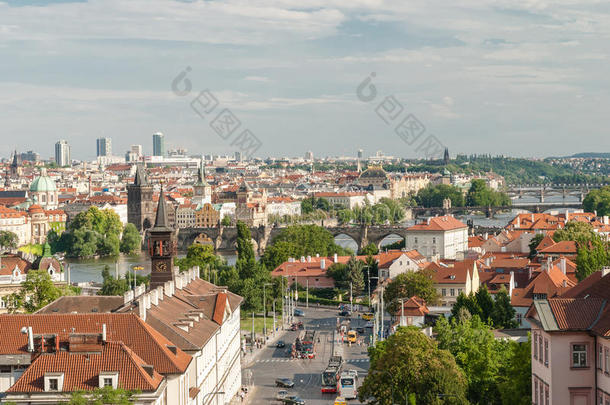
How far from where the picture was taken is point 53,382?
2264 cm

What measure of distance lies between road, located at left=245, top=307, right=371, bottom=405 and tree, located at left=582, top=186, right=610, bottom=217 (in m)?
93.4

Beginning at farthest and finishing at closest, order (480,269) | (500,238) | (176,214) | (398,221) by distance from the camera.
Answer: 1. (398,221)
2. (176,214)
3. (500,238)
4. (480,269)

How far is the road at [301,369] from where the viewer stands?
3906 centimetres

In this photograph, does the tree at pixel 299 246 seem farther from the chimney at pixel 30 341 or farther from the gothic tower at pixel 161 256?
the chimney at pixel 30 341

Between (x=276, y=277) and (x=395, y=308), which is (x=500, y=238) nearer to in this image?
(x=276, y=277)

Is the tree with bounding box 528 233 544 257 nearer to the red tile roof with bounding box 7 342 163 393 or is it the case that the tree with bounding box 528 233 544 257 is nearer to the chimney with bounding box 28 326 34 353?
the chimney with bounding box 28 326 34 353

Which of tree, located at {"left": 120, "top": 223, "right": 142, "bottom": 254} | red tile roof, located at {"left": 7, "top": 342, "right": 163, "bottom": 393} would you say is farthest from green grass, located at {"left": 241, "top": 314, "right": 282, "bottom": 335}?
tree, located at {"left": 120, "top": 223, "right": 142, "bottom": 254}

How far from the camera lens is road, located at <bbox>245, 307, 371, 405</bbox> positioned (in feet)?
128

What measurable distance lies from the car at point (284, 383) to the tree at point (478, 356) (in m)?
6.08

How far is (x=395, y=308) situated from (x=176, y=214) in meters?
111

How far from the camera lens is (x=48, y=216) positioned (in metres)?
151

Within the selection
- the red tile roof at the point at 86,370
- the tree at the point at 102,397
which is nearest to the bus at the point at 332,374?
the red tile roof at the point at 86,370

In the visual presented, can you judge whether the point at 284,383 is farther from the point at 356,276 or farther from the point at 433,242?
the point at 433,242

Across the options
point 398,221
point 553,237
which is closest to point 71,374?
point 553,237
